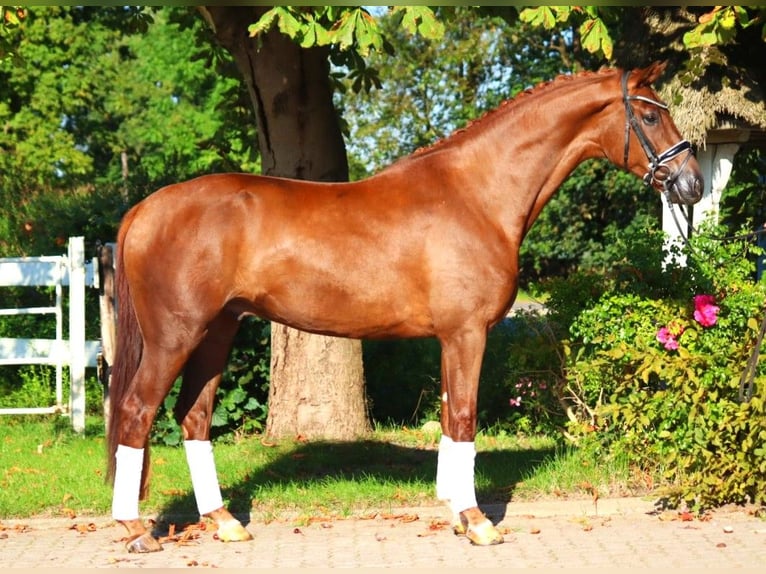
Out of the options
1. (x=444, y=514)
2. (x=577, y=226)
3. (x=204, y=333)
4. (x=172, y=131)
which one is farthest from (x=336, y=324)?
(x=172, y=131)

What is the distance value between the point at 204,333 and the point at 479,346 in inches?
60.8

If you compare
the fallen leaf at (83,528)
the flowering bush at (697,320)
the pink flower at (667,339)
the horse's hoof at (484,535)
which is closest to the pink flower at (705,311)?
the flowering bush at (697,320)

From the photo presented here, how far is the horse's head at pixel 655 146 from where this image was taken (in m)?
5.46

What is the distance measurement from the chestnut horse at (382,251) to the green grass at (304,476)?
712mm

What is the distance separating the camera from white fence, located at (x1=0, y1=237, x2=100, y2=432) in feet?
28.3

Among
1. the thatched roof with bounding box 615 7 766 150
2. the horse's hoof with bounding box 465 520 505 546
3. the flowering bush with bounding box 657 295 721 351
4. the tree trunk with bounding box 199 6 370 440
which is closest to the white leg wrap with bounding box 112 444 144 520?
the horse's hoof with bounding box 465 520 505 546

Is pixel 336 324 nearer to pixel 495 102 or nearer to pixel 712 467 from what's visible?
pixel 712 467

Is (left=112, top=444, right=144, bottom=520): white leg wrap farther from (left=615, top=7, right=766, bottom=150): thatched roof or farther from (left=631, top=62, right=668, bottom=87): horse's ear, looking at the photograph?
(left=615, top=7, right=766, bottom=150): thatched roof

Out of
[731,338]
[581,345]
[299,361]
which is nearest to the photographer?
Answer: [731,338]

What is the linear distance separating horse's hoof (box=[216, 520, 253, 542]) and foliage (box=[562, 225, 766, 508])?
8.06 ft

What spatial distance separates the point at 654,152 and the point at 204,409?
3.02m

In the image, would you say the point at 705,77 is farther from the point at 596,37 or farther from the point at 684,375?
the point at 684,375

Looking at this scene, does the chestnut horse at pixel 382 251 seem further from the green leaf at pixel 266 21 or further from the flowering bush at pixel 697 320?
the flowering bush at pixel 697 320

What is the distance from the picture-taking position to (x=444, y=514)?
6.23m
